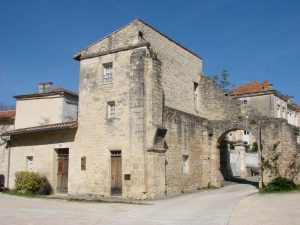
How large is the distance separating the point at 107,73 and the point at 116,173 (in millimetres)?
5053

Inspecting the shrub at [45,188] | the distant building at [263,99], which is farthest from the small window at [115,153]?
the distant building at [263,99]

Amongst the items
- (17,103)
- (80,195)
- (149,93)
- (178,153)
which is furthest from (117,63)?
(17,103)

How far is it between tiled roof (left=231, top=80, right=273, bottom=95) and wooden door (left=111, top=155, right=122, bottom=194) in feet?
84.4

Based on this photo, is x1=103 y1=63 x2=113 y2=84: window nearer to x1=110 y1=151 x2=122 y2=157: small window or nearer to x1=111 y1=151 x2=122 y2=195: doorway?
x1=110 y1=151 x2=122 y2=157: small window

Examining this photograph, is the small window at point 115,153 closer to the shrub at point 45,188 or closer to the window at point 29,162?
the shrub at point 45,188

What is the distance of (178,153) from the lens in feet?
63.1

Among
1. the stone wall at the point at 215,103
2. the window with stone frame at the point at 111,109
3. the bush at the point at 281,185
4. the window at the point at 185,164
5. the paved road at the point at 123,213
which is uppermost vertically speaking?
the stone wall at the point at 215,103

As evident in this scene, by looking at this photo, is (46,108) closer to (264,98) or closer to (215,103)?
(215,103)

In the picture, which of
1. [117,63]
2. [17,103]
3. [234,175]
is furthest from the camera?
[234,175]

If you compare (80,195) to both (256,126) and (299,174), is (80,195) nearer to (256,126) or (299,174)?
(256,126)

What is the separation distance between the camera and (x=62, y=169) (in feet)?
66.4

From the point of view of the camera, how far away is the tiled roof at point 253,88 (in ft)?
135

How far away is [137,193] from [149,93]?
456 cm

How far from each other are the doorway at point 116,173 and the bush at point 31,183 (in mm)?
4318
